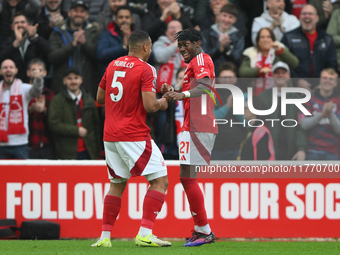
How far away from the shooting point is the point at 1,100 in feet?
33.6

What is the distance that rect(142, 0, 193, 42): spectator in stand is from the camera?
36.5 feet

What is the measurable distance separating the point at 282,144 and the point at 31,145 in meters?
3.88

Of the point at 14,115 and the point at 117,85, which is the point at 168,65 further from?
the point at 117,85

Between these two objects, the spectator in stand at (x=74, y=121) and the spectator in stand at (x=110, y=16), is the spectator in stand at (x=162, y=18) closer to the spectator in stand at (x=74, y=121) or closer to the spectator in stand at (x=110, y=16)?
the spectator in stand at (x=110, y=16)

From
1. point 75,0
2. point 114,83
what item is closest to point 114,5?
point 75,0

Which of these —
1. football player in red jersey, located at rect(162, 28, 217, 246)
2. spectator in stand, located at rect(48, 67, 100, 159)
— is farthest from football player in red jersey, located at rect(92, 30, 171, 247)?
spectator in stand, located at rect(48, 67, 100, 159)

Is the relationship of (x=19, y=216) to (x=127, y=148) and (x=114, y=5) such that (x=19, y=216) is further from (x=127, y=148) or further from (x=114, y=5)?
(x=114, y=5)

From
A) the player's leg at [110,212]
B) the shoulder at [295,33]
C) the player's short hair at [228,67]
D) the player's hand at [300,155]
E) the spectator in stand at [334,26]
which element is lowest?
the player's leg at [110,212]

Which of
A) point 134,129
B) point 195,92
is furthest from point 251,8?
point 134,129

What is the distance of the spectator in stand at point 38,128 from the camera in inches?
410

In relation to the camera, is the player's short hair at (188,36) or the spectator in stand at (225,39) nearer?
the player's short hair at (188,36)

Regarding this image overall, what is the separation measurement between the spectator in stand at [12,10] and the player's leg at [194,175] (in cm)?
508

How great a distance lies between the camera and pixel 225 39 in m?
11.1

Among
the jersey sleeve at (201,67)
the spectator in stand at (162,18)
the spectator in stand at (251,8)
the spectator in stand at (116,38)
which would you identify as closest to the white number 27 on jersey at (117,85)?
the jersey sleeve at (201,67)
